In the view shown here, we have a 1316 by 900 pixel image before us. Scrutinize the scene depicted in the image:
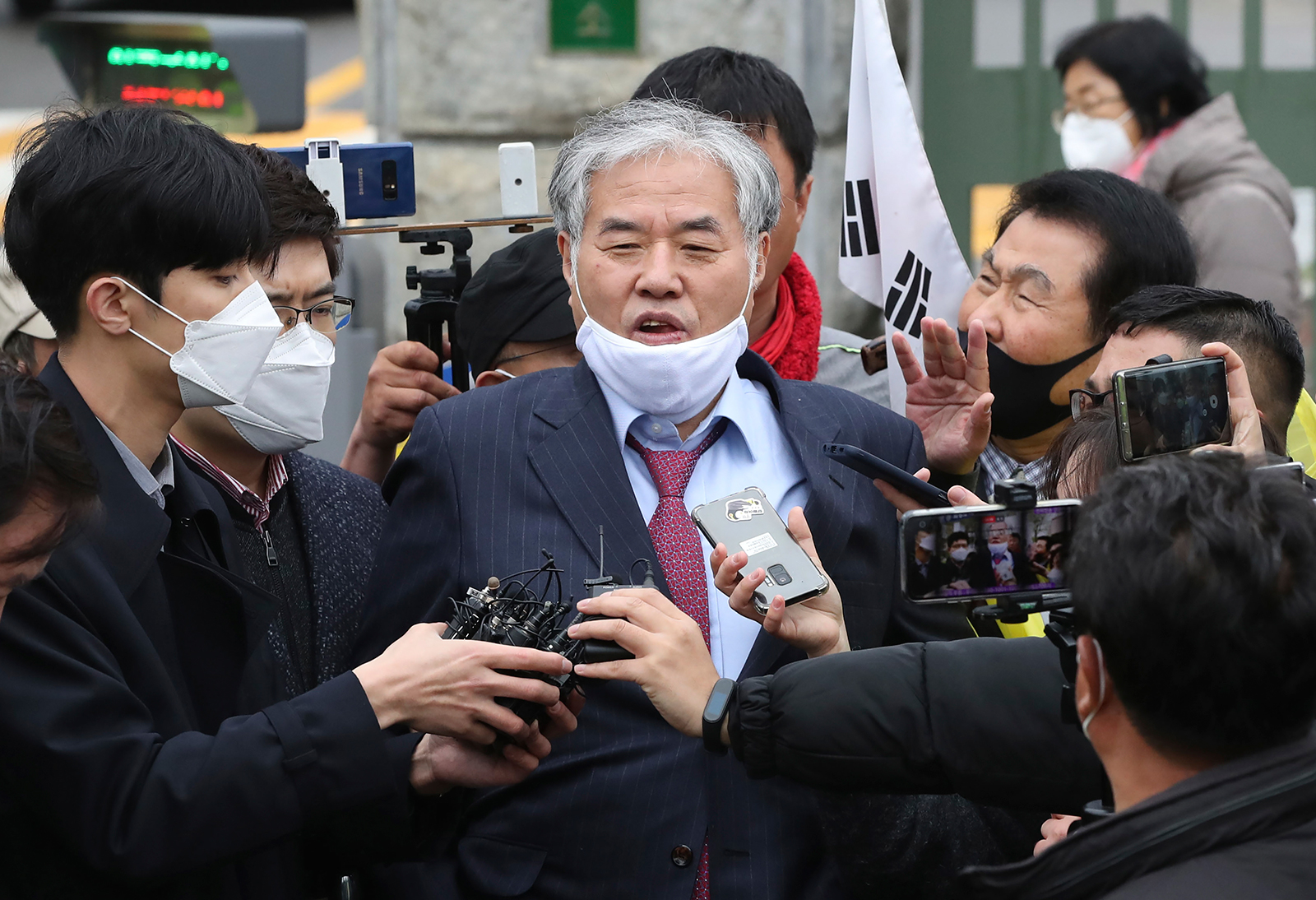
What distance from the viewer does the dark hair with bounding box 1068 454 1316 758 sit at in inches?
58.9

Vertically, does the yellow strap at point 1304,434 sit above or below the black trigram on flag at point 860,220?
below

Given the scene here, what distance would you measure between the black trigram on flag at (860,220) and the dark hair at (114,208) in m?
1.62

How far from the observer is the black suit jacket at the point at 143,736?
→ 1987mm

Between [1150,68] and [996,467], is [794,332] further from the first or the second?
[1150,68]

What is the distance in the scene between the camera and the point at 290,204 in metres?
2.90

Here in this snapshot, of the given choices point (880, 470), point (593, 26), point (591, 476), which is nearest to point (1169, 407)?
point (880, 470)

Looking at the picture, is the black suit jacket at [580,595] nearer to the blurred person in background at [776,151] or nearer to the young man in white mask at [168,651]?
the young man in white mask at [168,651]

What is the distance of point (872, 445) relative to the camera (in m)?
2.65

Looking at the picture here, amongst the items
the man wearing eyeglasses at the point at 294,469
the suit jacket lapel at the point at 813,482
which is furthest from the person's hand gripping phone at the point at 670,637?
the man wearing eyeglasses at the point at 294,469

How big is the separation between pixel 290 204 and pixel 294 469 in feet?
1.71

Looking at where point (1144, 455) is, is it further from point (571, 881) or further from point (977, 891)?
point (571, 881)

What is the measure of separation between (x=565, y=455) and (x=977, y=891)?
1.15m

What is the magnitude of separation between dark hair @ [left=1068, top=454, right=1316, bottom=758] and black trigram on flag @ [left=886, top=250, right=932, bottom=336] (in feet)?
6.16

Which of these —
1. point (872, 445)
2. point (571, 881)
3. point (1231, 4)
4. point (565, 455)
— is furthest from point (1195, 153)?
point (571, 881)
